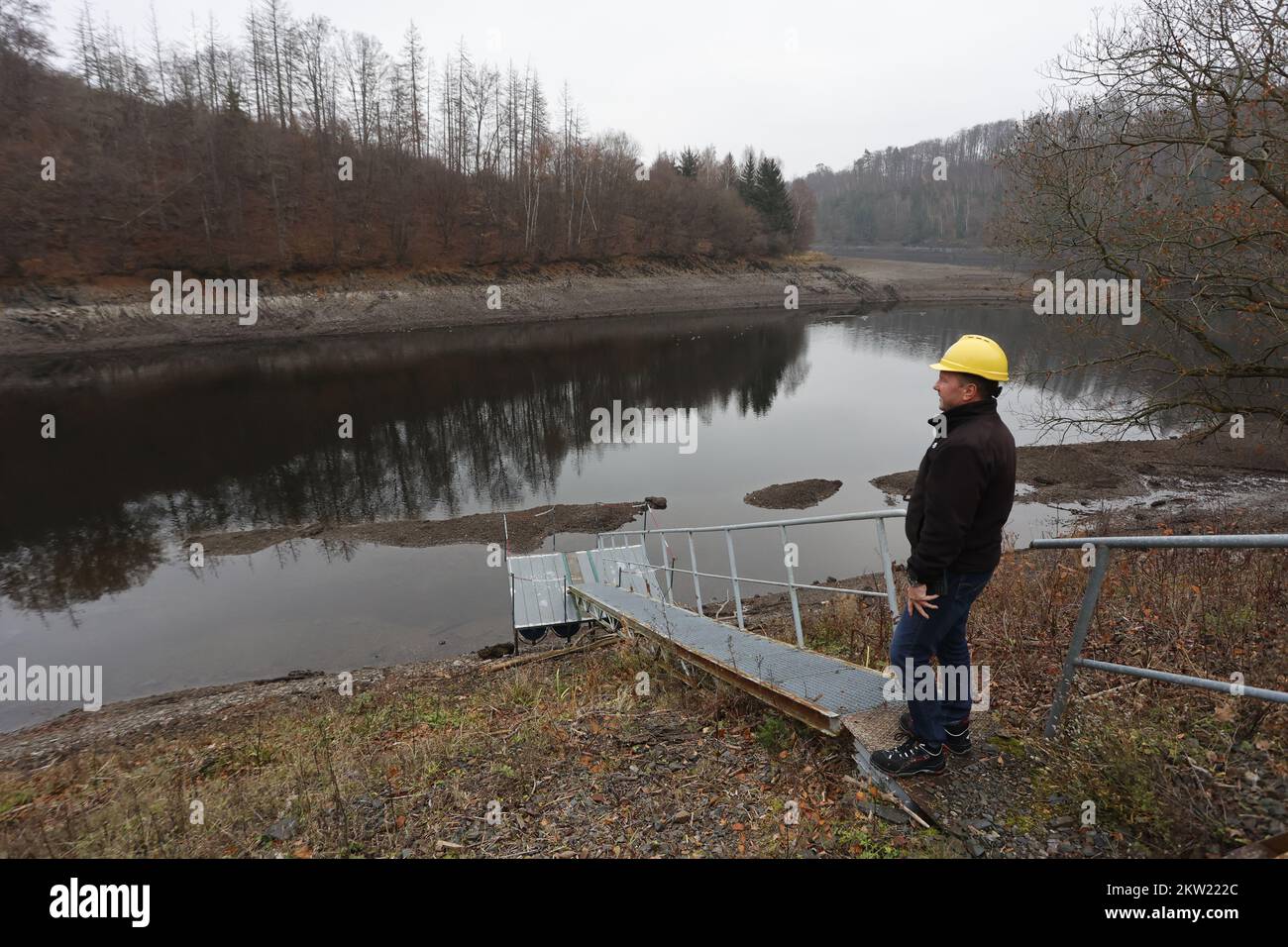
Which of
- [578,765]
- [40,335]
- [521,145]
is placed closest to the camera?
[578,765]

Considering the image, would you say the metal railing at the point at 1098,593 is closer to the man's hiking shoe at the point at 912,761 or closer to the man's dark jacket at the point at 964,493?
the man's dark jacket at the point at 964,493

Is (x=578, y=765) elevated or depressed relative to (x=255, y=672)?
elevated

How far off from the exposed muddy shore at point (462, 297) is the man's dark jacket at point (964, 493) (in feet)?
71.3

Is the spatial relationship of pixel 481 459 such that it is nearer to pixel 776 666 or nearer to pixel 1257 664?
pixel 776 666

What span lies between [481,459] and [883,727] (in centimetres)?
2125

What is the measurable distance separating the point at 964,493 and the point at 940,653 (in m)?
0.94

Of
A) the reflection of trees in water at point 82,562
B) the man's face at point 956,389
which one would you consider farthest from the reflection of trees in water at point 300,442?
the man's face at point 956,389

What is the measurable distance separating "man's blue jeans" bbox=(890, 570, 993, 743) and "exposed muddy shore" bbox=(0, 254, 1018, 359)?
21.8 meters

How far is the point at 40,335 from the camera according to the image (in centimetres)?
3700

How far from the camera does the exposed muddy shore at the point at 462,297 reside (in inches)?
A: 1517

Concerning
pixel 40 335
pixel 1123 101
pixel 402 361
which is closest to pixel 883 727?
pixel 1123 101

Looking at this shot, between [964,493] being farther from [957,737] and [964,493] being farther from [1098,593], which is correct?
[957,737]

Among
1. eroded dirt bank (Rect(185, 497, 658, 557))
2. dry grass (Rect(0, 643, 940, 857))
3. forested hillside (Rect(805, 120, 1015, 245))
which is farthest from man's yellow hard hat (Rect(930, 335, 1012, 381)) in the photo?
forested hillside (Rect(805, 120, 1015, 245))
